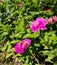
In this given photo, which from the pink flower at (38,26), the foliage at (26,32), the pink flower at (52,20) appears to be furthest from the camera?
the foliage at (26,32)

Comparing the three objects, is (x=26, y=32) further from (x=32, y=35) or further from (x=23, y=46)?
(x=23, y=46)

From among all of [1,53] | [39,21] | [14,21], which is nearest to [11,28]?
[14,21]

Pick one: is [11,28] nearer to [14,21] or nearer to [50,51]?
[14,21]

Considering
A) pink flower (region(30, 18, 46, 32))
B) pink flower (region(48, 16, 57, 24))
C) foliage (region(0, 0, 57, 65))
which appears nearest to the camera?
pink flower (region(30, 18, 46, 32))

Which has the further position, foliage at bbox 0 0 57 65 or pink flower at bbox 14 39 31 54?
foliage at bbox 0 0 57 65

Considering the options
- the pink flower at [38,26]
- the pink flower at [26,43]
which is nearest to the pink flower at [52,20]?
the pink flower at [38,26]

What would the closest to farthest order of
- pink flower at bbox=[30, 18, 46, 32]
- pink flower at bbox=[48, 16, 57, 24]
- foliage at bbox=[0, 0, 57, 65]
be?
1. pink flower at bbox=[30, 18, 46, 32]
2. pink flower at bbox=[48, 16, 57, 24]
3. foliage at bbox=[0, 0, 57, 65]

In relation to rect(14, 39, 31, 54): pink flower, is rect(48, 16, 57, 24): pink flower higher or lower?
higher

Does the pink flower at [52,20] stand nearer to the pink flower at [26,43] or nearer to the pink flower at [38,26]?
the pink flower at [38,26]

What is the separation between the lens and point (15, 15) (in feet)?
14.5

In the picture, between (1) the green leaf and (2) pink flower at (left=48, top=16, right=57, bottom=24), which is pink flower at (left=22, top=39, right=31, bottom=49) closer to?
(1) the green leaf

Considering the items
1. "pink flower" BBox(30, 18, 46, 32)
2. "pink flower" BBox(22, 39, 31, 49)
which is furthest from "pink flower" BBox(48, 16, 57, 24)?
"pink flower" BBox(22, 39, 31, 49)

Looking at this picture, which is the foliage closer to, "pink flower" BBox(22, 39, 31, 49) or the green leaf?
the green leaf

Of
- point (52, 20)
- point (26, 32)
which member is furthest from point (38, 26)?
point (26, 32)
